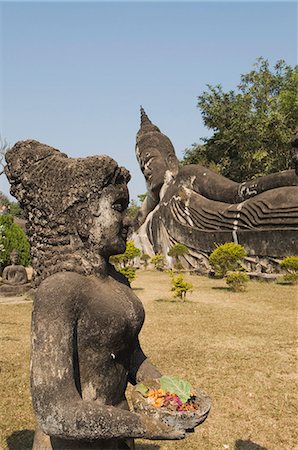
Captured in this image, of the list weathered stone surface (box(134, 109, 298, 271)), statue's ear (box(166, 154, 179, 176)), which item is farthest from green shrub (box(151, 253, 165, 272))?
statue's ear (box(166, 154, 179, 176))

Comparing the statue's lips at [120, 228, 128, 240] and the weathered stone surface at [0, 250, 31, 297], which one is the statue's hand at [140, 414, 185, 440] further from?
the weathered stone surface at [0, 250, 31, 297]

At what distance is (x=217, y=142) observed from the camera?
81.0 feet

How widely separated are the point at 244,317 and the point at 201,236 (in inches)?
233

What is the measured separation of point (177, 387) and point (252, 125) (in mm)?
22376

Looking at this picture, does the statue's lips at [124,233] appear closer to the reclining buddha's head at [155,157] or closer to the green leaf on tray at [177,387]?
the green leaf on tray at [177,387]

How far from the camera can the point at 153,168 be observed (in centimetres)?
1638

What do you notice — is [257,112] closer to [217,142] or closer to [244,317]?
[217,142]

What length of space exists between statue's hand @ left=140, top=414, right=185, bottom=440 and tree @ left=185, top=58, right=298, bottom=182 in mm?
21089

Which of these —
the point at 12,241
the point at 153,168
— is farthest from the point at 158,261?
the point at 12,241

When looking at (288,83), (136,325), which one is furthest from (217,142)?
(136,325)

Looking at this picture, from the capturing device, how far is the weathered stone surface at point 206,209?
11.4 m

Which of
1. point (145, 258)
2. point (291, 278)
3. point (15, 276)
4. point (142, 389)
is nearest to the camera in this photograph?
point (142, 389)

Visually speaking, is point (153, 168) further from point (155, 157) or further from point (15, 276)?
point (15, 276)

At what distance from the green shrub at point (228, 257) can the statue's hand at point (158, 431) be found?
32.6 feet
